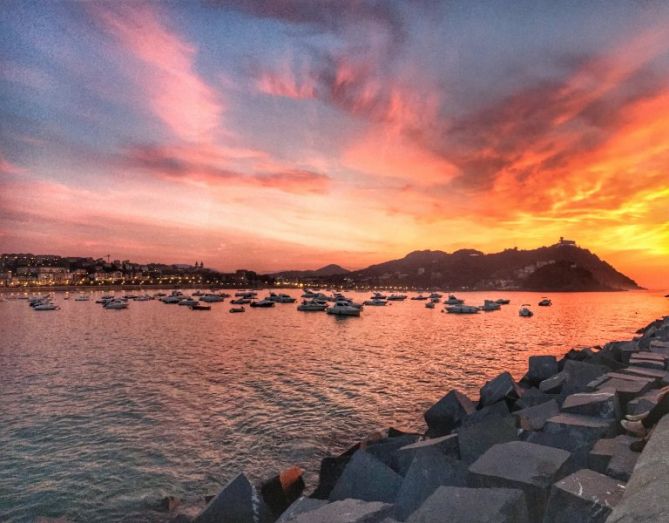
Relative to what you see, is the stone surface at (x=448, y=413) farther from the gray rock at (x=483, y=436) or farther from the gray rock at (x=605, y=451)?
the gray rock at (x=605, y=451)

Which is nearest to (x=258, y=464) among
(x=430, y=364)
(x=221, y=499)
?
(x=221, y=499)

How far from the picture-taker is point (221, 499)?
640cm

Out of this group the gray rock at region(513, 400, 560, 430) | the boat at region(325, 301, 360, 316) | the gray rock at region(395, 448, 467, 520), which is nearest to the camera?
the gray rock at region(395, 448, 467, 520)

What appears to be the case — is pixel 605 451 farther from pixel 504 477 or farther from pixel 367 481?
A: pixel 367 481

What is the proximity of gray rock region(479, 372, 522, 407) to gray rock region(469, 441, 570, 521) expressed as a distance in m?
8.07

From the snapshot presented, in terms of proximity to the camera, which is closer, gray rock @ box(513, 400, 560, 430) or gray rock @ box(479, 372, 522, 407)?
gray rock @ box(513, 400, 560, 430)

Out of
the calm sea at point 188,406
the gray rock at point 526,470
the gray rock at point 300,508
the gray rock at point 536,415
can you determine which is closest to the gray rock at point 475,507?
the gray rock at point 526,470

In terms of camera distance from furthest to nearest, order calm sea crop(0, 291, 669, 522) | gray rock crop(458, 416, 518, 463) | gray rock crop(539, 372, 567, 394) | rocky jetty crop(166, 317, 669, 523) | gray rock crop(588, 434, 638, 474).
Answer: gray rock crop(539, 372, 567, 394) < calm sea crop(0, 291, 669, 522) < gray rock crop(458, 416, 518, 463) < gray rock crop(588, 434, 638, 474) < rocky jetty crop(166, 317, 669, 523)

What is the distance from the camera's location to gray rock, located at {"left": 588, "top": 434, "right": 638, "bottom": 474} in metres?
5.61

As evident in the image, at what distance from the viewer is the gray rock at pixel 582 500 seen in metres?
4.14

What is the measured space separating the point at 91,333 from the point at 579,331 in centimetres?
5655

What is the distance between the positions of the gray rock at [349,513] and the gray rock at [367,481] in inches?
53.2

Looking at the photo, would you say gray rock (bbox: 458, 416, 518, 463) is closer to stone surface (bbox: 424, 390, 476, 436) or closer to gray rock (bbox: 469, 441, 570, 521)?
gray rock (bbox: 469, 441, 570, 521)

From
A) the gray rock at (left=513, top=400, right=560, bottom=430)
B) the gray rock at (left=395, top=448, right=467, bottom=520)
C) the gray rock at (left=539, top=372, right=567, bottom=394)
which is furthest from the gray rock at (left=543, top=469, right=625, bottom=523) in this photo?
the gray rock at (left=539, top=372, right=567, bottom=394)
